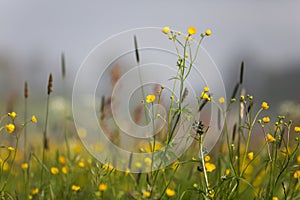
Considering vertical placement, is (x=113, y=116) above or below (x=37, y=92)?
above

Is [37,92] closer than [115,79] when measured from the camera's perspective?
No

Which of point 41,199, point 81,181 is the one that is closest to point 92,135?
point 81,181

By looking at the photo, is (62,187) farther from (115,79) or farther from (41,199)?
(115,79)

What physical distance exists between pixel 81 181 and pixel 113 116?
0.60m

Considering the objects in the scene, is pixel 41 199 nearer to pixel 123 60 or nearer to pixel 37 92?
pixel 123 60

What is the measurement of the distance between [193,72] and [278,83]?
12.2 metres

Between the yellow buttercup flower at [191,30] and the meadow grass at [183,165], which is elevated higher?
the yellow buttercup flower at [191,30]

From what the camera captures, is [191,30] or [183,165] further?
[183,165]

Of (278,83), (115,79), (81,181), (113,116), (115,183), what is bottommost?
(278,83)

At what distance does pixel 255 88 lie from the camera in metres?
13.0

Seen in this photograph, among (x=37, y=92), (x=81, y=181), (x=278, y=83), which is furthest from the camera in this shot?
(x=278, y=83)

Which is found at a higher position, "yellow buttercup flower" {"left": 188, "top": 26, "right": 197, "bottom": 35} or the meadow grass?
"yellow buttercup flower" {"left": 188, "top": 26, "right": 197, "bottom": 35}

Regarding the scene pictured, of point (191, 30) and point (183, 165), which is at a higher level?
point (191, 30)

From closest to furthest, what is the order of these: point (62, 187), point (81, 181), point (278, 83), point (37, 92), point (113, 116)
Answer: point (62, 187) < point (113, 116) < point (81, 181) < point (37, 92) < point (278, 83)
